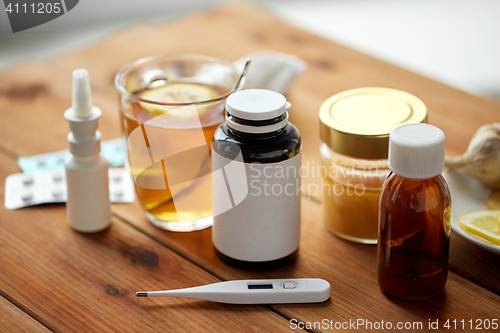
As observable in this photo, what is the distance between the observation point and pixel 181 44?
1.23 meters

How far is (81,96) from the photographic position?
678 millimetres

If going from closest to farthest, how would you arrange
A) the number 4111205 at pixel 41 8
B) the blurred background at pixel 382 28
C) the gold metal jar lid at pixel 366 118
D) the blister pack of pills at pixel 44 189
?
the gold metal jar lid at pixel 366 118 → the blister pack of pills at pixel 44 189 → the number 4111205 at pixel 41 8 → the blurred background at pixel 382 28

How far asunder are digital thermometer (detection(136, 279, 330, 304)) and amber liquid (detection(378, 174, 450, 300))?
74 mm

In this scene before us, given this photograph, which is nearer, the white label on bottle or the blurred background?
the white label on bottle

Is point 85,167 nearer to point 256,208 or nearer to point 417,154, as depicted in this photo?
point 256,208

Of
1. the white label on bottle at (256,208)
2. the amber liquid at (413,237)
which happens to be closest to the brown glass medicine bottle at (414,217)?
the amber liquid at (413,237)

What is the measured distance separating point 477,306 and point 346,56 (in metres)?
0.69

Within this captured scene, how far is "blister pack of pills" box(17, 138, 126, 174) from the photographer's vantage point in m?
0.85

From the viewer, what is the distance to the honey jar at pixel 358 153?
0.66 m

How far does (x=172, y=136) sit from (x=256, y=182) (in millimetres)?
131

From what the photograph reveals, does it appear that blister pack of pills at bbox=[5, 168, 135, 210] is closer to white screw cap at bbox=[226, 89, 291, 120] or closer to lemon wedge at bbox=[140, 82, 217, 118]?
lemon wedge at bbox=[140, 82, 217, 118]

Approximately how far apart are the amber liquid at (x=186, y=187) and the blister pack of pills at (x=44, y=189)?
0.09 m

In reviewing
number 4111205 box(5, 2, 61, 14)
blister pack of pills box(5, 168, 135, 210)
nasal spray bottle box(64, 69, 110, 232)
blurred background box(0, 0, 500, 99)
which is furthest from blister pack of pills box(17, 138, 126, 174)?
blurred background box(0, 0, 500, 99)

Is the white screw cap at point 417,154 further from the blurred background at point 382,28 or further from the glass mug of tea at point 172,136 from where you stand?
the blurred background at point 382,28
